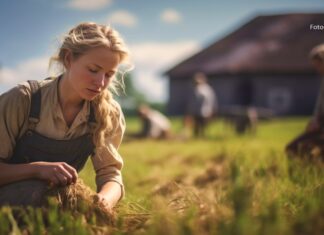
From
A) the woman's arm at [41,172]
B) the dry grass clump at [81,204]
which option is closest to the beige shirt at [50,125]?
the woman's arm at [41,172]

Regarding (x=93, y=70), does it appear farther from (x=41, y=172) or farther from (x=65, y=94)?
(x=41, y=172)

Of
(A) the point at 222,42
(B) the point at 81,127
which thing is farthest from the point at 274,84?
(B) the point at 81,127

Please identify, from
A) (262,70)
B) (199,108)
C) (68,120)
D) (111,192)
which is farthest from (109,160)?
(262,70)

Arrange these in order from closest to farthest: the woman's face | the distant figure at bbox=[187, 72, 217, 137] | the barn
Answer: the woman's face, the distant figure at bbox=[187, 72, 217, 137], the barn

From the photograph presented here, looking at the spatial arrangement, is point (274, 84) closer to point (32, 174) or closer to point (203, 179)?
point (203, 179)

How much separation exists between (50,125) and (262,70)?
2936 centimetres

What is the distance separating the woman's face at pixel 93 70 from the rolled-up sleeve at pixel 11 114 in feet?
0.93

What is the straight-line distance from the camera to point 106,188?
9.66ft

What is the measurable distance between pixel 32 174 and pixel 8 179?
15 cm

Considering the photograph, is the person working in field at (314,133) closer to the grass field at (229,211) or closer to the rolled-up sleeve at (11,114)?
the grass field at (229,211)

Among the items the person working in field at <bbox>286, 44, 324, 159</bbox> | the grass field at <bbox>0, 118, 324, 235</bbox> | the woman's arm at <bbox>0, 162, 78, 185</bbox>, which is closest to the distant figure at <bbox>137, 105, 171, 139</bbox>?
the grass field at <bbox>0, 118, 324, 235</bbox>

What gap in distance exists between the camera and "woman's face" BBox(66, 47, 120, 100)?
277 centimetres

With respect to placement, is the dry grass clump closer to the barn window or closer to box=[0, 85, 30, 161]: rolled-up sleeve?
box=[0, 85, 30, 161]: rolled-up sleeve

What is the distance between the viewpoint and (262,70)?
3130 cm
